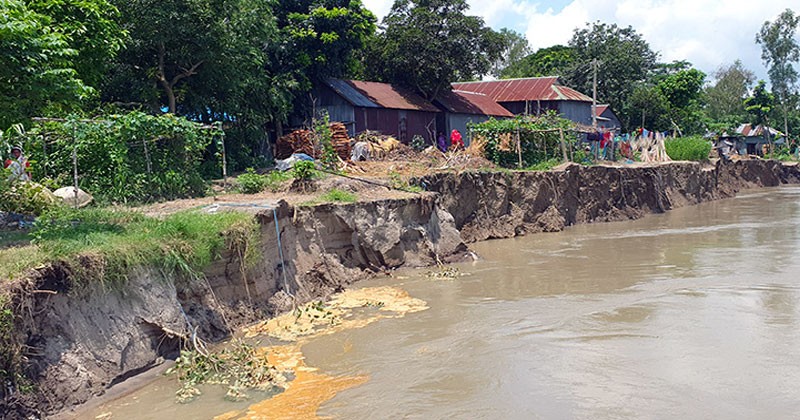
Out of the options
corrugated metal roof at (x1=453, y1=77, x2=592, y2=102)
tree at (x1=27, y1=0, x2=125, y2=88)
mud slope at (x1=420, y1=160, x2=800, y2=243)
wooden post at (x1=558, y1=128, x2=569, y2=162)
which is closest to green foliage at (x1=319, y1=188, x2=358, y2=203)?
mud slope at (x1=420, y1=160, x2=800, y2=243)

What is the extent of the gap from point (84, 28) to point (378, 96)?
18304 millimetres

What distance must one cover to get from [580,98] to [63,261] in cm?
3386

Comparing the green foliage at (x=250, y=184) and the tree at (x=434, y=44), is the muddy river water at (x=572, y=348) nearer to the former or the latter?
the green foliage at (x=250, y=184)

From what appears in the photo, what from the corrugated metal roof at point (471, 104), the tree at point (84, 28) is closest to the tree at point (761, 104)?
the corrugated metal roof at point (471, 104)

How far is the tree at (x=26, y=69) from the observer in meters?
8.67

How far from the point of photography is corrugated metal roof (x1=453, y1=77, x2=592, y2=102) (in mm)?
37062

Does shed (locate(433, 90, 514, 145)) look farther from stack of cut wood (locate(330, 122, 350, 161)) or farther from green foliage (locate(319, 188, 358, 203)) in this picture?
green foliage (locate(319, 188, 358, 203))

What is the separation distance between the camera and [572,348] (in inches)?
371

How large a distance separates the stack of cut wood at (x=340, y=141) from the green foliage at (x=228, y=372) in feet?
43.7

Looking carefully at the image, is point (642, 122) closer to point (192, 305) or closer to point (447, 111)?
point (447, 111)

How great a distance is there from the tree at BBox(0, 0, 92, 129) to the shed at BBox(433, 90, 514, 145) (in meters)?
22.5

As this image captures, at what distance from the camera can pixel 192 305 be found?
9828 millimetres

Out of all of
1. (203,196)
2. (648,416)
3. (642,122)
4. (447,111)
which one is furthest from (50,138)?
(642,122)

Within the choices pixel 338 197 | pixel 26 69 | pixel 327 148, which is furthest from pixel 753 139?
pixel 26 69
